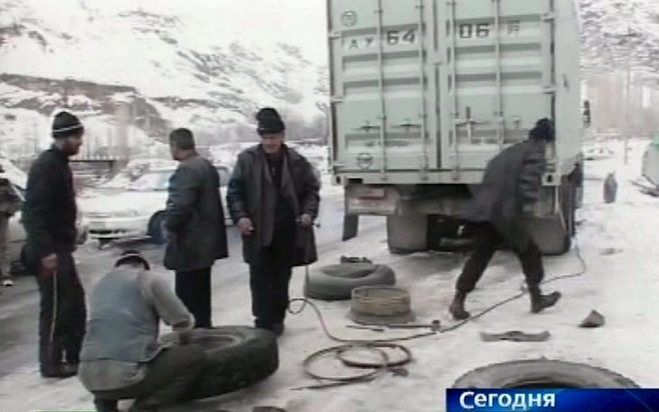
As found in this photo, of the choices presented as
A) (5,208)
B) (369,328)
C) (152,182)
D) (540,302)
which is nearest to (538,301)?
Result: (540,302)

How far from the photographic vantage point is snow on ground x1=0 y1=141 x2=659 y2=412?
15.7 feet

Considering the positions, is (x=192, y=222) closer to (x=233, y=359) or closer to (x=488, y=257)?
(x=233, y=359)

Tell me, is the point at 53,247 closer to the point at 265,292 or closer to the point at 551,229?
the point at 265,292

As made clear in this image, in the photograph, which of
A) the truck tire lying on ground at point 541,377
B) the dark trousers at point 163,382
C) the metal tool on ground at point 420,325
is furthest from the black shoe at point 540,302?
the dark trousers at point 163,382

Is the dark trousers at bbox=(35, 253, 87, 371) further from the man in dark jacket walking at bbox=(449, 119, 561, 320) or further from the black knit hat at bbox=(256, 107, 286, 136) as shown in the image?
the man in dark jacket walking at bbox=(449, 119, 561, 320)

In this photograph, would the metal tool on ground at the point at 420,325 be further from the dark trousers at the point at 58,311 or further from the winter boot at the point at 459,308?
the dark trousers at the point at 58,311

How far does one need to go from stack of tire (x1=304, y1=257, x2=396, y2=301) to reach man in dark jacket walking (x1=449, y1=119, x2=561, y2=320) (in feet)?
4.14

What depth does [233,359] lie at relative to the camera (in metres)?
4.71

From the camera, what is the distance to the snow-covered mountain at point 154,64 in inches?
1748

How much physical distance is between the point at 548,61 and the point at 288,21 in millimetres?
46671

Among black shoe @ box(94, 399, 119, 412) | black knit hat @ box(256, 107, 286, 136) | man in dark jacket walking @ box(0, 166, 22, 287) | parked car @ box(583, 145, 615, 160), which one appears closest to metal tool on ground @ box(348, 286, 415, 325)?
black knit hat @ box(256, 107, 286, 136)

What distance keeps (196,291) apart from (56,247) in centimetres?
109

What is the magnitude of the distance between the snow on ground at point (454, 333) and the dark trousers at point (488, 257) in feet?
1.05

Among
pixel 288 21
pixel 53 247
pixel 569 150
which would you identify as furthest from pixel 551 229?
pixel 288 21
